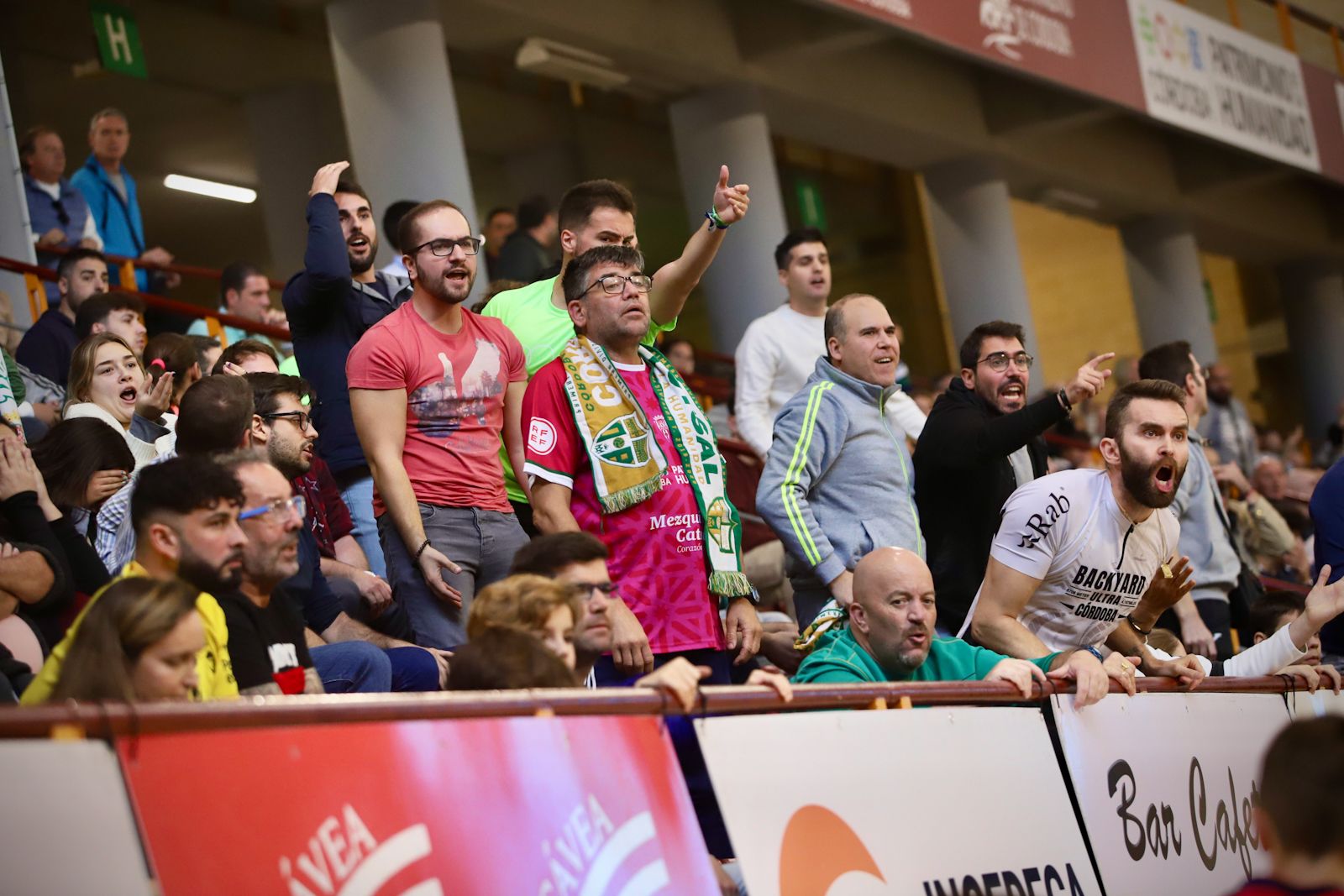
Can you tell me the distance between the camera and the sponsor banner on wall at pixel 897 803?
350 centimetres

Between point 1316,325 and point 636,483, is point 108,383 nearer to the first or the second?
point 636,483

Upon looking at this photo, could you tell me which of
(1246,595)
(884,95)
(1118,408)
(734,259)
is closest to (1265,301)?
(884,95)

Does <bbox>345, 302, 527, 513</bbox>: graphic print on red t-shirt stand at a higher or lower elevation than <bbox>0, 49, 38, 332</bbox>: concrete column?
lower

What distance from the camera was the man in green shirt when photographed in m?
5.21

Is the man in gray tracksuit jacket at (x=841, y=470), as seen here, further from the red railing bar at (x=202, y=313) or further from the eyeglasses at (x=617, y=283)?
the red railing bar at (x=202, y=313)

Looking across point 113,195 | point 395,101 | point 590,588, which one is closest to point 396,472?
point 590,588

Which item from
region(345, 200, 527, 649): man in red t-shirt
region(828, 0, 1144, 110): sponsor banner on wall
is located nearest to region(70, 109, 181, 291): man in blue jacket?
region(345, 200, 527, 649): man in red t-shirt

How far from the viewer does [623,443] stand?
483 cm

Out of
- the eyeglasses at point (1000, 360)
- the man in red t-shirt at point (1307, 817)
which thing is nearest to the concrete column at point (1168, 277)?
the eyeglasses at point (1000, 360)

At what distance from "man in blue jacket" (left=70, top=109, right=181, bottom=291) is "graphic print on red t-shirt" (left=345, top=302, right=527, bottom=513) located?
4.68 metres

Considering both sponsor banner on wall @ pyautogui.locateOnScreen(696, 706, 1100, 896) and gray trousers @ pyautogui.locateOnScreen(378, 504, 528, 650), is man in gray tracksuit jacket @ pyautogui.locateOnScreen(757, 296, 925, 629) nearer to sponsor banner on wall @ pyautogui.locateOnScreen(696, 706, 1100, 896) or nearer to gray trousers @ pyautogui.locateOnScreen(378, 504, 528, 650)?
gray trousers @ pyautogui.locateOnScreen(378, 504, 528, 650)

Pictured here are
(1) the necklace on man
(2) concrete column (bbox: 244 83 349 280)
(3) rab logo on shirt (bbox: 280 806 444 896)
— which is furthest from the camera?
(2) concrete column (bbox: 244 83 349 280)

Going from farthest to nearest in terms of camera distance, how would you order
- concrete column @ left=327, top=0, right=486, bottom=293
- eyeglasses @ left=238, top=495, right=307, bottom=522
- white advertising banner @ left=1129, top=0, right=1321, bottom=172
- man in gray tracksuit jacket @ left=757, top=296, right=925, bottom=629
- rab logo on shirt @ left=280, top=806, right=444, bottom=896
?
white advertising banner @ left=1129, top=0, right=1321, bottom=172, concrete column @ left=327, top=0, right=486, bottom=293, man in gray tracksuit jacket @ left=757, top=296, right=925, bottom=629, eyeglasses @ left=238, top=495, right=307, bottom=522, rab logo on shirt @ left=280, top=806, right=444, bottom=896

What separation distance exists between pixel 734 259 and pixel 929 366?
33.1 feet
